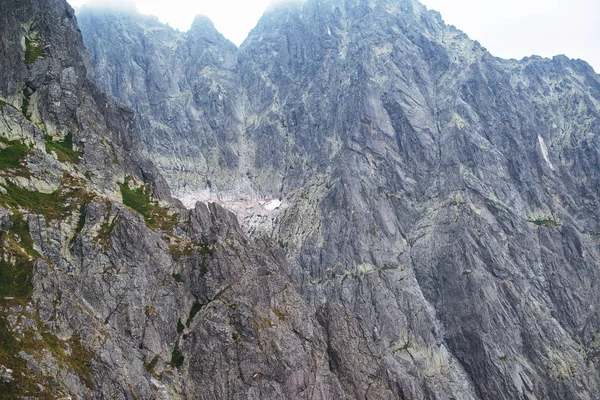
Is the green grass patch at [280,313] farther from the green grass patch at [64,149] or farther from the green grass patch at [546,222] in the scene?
the green grass patch at [546,222]

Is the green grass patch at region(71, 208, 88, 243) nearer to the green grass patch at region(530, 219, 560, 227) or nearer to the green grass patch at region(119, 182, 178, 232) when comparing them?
the green grass patch at region(119, 182, 178, 232)

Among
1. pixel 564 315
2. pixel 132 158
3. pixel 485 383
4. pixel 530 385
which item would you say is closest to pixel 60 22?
pixel 132 158

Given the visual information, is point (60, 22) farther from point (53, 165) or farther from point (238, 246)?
point (238, 246)

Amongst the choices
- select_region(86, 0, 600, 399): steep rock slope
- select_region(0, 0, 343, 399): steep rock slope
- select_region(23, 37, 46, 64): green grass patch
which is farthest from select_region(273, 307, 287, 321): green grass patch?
select_region(23, 37, 46, 64): green grass patch

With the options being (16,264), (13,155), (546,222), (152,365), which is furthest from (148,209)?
(546,222)

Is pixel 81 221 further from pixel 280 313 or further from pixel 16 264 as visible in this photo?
pixel 280 313

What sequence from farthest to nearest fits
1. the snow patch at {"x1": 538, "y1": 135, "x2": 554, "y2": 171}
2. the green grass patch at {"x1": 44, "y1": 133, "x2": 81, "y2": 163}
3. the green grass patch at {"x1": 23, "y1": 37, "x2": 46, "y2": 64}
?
the snow patch at {"x1": 538, "y1": 135, "x2": 554, "y2": 171} < the green grass patch at {"x1": 23, "y1": 37, "x2": 46, "y2": 64} < the green grass patch at {"x1": 44, "y1": 133, "x2": 81, "y2": 163}
